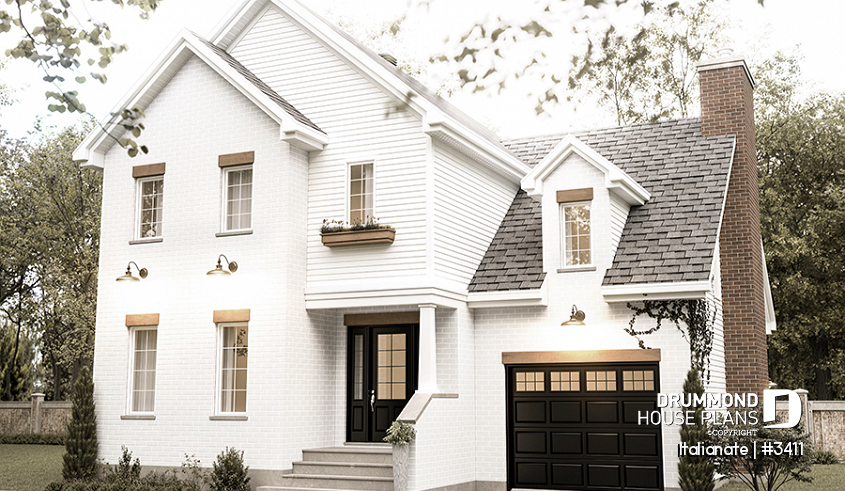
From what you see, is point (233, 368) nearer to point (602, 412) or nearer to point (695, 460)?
point (602, 412)

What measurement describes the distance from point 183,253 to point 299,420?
12.4 ft

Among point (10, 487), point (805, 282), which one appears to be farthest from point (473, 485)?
A: point (805, 282)

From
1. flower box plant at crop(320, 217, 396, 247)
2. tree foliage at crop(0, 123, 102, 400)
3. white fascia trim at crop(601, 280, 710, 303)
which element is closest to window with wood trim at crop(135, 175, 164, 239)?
flower box plant at crop(320, 217, 396, 247)

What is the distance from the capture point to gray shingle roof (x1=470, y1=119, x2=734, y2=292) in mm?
14336

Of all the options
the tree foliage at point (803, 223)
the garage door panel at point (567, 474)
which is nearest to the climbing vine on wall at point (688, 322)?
the garage door panel at point (567, 474)

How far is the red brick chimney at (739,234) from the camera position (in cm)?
1612

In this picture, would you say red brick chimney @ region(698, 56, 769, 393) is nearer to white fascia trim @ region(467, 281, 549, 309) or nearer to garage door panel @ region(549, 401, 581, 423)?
garage door panel @ region(549, 401, 581, 423)

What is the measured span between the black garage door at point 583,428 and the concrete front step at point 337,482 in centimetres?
277

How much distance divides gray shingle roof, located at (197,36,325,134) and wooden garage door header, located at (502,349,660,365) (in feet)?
17.9

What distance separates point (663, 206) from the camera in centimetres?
1581

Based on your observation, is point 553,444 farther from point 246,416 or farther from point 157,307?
point 157,307

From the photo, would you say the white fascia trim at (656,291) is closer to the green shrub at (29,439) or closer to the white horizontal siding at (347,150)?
the white horizontal siding at (347,150)

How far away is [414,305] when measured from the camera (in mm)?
14961

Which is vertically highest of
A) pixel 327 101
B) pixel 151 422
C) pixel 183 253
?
pixel 327 101
